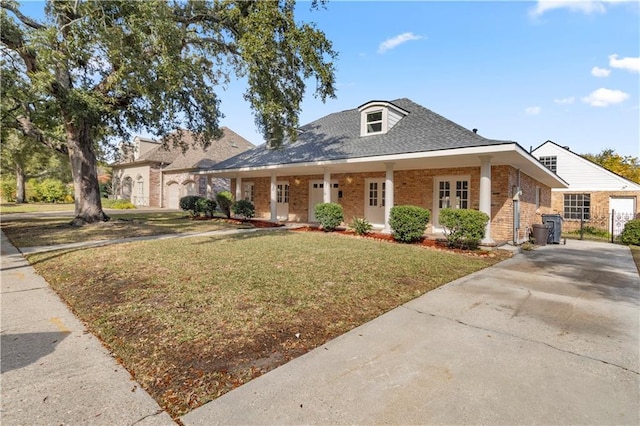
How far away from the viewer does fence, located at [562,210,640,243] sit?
17000 mm

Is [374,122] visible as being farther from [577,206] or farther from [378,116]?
[577,206]

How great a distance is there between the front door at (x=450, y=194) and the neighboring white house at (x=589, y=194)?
817 cm

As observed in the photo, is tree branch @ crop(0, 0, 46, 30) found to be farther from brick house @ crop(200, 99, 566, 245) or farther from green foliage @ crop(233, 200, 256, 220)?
green foliage @ crop(233, 200, 256, 220)

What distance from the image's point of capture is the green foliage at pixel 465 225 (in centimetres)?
923

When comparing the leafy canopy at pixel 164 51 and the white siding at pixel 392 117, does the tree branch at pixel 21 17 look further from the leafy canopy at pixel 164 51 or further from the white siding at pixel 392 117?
the white siding at pixel 392 117

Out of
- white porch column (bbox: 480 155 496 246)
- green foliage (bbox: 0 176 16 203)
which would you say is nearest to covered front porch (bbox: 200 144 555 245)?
white porch column (bbox: 480 155 496 246)

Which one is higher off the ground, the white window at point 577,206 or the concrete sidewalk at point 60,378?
the white window at point 577,206

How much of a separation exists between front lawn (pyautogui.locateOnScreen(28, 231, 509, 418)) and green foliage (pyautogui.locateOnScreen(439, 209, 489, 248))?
2.65ft

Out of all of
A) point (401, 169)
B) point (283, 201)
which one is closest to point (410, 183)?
point (401, 169)

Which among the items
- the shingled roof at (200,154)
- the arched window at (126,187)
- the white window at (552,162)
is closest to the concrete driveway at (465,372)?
the white window at (552,162)

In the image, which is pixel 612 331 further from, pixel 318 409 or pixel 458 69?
pixel 458 69

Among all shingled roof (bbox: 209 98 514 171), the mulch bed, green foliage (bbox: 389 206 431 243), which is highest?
shingled roof (bbox: 209 98 514 171)

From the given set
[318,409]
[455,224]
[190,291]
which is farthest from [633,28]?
[190,291]

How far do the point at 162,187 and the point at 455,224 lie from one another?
27.8m
